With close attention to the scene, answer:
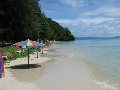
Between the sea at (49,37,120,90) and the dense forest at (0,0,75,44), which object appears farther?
the dense forest at (0,0,75,44)

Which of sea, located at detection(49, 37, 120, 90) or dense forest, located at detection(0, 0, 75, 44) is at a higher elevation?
dense forest, located at detection(0, 0, 75, 44)

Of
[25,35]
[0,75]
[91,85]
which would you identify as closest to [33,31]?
[25,35]

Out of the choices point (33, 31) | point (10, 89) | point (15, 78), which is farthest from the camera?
point (33, 31)

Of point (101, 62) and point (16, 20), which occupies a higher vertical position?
point (16, 20)

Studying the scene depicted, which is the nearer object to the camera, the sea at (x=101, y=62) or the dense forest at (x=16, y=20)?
the sea at (x=101, y=62)

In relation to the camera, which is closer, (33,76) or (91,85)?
(91,85)

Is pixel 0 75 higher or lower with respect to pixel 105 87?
higher

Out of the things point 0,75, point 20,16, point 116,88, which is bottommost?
point 116,88

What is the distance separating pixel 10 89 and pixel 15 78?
3.27m

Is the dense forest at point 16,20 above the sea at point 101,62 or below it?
above

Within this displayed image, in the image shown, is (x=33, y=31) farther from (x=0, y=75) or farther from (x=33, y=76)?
(x=0, y=75)

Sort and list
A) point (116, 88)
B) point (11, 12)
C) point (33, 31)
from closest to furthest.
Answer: point (116, 88) < point (11, 12) < point (33, 31)

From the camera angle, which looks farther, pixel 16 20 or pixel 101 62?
pixel 16 20

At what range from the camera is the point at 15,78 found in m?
16.2
